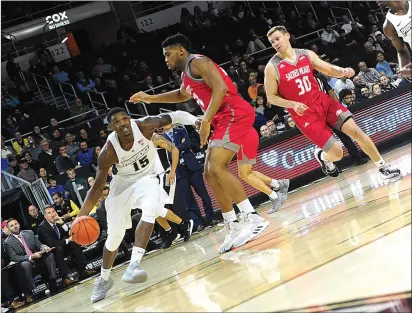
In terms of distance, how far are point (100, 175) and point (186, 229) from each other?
4.23 metres

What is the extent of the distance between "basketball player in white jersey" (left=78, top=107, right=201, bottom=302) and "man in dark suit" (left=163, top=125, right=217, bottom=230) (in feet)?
13.3

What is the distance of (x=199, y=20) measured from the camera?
21.3 m

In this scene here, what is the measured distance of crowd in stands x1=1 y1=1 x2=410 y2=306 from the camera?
1309 centimetres

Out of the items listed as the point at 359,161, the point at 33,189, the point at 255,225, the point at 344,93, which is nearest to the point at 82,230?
the point at 255,225

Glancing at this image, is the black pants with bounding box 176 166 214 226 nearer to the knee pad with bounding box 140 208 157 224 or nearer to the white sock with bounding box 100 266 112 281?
the white sock with bounding box 100 266 112 281

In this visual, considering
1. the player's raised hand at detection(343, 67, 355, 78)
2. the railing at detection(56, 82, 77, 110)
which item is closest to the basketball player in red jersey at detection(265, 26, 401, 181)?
the player's raised hand at detection(343, 67, 355, 78)

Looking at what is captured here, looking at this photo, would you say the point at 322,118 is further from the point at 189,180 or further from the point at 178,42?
the point at 189,180

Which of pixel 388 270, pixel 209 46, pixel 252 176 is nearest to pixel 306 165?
pixel 252 176

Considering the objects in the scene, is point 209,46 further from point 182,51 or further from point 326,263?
point 326,263

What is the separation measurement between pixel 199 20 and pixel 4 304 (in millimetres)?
12896

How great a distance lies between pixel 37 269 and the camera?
10.7 m

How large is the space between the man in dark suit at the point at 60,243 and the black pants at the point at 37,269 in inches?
5.5

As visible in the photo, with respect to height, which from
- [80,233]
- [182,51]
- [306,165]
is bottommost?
[306,165]

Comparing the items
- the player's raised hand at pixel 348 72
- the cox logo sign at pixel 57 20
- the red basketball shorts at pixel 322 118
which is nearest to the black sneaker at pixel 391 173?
the red basketball shorts at pixel 322 118
